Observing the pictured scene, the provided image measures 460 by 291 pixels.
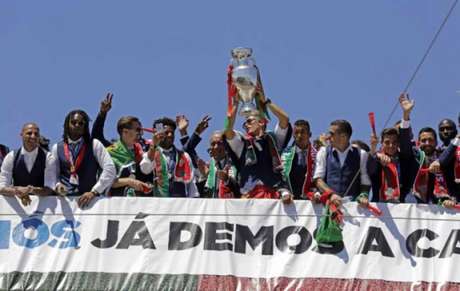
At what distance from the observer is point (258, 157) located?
9141mm

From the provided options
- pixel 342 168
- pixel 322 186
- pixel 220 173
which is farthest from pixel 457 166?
pixel 220 173

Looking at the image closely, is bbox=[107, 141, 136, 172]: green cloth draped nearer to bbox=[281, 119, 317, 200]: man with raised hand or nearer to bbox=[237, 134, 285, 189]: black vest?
bbox=[237, 134, 285, 189]: black vest

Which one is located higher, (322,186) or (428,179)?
(428,179)

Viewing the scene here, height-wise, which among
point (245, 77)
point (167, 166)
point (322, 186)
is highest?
point (245, 77)

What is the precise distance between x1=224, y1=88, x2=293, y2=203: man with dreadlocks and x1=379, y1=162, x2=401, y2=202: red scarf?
3.64 feet

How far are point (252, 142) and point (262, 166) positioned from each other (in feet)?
0.97

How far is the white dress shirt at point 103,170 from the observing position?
914 cm

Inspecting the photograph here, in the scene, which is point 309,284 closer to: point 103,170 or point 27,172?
point 103,170

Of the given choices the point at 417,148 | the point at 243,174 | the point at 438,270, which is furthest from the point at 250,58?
the point at 438,270

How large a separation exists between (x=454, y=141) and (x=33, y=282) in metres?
4.85

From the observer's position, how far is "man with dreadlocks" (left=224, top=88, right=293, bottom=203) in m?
9.13

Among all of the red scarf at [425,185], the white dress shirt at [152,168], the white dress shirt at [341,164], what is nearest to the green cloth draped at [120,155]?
the white dress shirt at [152,168]

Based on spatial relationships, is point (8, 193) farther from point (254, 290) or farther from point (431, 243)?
point (431, 243)

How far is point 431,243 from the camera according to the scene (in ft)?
29.3
